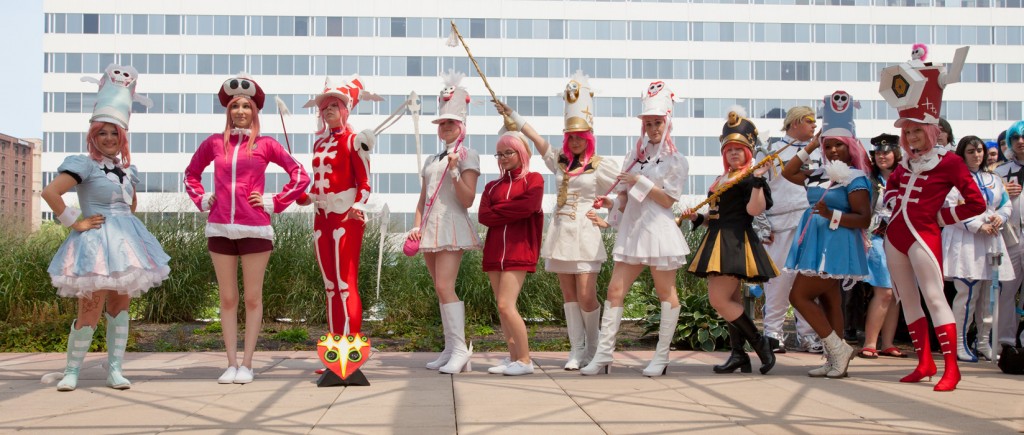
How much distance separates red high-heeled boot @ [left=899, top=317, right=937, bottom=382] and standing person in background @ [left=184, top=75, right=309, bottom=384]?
163 inches

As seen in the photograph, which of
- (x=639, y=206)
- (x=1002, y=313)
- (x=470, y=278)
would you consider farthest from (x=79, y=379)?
(x=1002, y=313)

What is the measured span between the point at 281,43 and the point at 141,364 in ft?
170

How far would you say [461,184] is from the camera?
6352mm

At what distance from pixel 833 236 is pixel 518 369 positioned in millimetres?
2401

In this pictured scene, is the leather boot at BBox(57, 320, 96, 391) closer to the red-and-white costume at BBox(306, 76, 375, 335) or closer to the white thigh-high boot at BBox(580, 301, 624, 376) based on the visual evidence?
the red-and-white costume at BBox(306, 76, 375, 335)

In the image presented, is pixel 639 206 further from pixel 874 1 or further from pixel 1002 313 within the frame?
pixel 874 1

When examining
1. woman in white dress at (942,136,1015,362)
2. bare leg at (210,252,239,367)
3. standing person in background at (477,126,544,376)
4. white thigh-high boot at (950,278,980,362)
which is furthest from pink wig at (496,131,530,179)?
white thigh-high boot at (950,278,980,362)

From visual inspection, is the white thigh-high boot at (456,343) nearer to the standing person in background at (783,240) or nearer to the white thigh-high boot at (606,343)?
the white thigh-high boot at (606,343)

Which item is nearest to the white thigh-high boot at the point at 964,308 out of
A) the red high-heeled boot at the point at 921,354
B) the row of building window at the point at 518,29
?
the red high-heeled boot at the point at 921,354

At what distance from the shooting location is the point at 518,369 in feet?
20.5

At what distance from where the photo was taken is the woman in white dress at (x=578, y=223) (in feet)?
21.1

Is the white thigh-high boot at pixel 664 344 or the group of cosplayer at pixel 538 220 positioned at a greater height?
the group of cosplayer at pixel 538 220

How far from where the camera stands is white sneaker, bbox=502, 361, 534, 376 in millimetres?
6219

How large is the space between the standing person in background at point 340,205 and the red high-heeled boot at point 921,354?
365 cm
